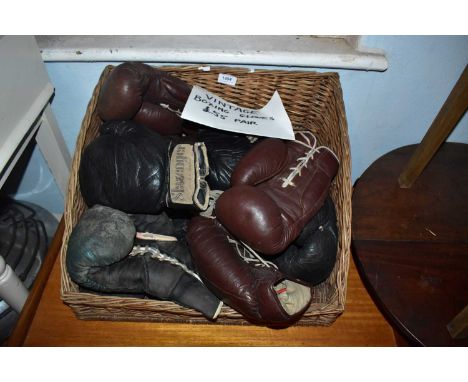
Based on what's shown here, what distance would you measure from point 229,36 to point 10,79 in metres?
0.48

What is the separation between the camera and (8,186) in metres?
1.12

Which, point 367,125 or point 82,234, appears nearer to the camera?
point 82,234

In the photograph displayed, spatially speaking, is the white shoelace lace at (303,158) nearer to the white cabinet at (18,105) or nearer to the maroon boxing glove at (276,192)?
the maroon boxing glove at (276,192)

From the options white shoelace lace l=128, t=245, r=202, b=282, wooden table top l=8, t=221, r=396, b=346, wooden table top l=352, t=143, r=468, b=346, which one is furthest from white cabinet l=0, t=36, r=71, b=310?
wooden table top l=352, t=143, r=468, b=346

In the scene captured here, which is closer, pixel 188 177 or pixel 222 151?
pixel 188 177

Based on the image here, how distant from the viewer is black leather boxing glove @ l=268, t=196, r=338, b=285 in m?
0.70

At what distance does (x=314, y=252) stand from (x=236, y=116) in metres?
0.33

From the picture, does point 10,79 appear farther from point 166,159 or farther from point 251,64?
point 251,64

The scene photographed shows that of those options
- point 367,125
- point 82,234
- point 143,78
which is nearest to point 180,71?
point 143,78

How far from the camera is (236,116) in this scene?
0.79 meters

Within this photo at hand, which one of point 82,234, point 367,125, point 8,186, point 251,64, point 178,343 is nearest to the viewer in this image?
point 82,234

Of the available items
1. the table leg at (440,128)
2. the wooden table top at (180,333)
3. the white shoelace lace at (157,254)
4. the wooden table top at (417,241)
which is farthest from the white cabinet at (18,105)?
the table leg at (440,128)

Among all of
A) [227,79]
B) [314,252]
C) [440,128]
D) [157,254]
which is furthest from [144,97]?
[440,128]

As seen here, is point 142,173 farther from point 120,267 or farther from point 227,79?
point 227,79
